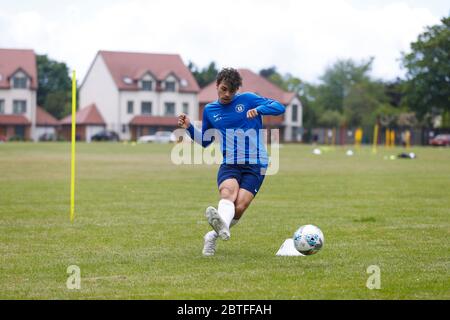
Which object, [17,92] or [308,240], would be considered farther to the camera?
[17,92]

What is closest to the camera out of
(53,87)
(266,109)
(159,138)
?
(266,109)

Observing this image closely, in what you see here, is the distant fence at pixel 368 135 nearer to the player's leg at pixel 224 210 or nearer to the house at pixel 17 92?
the house at pixel 17 92

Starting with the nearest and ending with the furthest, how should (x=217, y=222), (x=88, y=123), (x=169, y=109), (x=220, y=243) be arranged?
(x=217, y=222)
(x=220, y=243)
(x=88, y=123)
(x=169, y=109)

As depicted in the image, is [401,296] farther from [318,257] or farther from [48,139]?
[48,139]

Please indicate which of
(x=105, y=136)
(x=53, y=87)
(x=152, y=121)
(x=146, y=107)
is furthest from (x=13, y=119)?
(x=53, y=87)

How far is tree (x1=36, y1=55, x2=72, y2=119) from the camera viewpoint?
121 metres

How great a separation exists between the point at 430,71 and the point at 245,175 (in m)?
82.5

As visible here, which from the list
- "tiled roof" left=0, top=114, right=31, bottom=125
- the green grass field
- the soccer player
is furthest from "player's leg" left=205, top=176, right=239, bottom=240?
"tiled roof" left=0, top=114, right=31, bottom=125

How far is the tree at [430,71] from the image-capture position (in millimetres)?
88812

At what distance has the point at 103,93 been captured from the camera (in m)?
105

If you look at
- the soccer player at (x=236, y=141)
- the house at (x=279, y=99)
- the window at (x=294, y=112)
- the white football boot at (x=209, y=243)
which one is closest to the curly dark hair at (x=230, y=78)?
the soccer player at (x=236, y=141)

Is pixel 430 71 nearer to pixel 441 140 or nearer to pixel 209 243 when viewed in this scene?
pixel 441 140

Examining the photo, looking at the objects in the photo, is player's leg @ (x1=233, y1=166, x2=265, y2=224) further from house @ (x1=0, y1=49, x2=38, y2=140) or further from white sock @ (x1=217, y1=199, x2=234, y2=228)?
house @ (x1=0, y1=49, x2=38, y2=140)

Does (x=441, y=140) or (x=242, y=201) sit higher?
(x=441, y=140)
